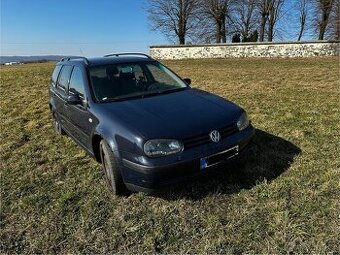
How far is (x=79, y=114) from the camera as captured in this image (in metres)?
4.69

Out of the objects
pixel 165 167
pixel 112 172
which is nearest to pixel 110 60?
pixel 112 172

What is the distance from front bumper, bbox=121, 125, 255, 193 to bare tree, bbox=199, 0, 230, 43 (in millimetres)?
35249

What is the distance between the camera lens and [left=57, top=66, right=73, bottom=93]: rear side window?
18.2 feet

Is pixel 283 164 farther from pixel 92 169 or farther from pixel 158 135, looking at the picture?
pixel 92 169

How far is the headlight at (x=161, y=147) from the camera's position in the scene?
3354mm

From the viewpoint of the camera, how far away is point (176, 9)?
37.5 meters

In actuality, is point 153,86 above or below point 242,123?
above

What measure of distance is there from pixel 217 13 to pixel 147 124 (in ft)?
116

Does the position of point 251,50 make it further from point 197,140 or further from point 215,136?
point 197,140

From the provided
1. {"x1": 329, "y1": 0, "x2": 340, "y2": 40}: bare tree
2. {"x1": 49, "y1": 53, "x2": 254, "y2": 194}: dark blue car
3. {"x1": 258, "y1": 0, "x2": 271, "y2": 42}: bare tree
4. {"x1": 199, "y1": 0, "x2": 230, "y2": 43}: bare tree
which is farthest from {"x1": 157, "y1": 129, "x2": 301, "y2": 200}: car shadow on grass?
{"x1": 258, "y1": 0, "x2": 271, "y2": 42}: bare tree

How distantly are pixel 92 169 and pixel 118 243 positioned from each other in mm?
1824

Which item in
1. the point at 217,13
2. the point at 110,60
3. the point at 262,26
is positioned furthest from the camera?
the point at 262,26

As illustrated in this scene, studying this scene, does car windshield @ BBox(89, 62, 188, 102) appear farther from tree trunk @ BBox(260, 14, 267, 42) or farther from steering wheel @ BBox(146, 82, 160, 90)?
tree trunk @ BBox(260, 14, 267, 42)

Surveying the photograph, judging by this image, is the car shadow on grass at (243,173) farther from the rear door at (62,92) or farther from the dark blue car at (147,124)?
the rear door at (62,92)
